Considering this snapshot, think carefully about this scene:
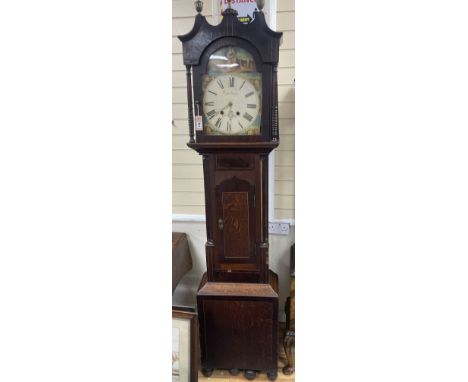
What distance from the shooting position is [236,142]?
1099 mm

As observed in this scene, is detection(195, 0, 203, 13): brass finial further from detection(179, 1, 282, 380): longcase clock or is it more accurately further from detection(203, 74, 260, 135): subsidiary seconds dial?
detection(203, 74, 260, 135): subsidiary seconds dial

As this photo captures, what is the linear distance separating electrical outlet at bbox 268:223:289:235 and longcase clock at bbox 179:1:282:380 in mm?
211

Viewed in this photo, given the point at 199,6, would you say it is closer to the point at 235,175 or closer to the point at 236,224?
the point at 235,175

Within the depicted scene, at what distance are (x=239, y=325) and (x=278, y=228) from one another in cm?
44

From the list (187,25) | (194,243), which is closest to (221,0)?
(187,25)

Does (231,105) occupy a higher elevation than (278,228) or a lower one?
higher

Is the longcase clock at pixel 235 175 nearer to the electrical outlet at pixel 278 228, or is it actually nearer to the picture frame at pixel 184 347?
the picture frame at pixel 184 347

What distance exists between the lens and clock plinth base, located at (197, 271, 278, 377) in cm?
121

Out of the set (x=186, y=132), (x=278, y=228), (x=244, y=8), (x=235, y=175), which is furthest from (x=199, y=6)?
(x=278, y=228)

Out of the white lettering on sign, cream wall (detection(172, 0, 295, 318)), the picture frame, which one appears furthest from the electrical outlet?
the white lettering on sign

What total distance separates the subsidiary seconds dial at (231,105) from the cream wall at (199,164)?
0.18 metres

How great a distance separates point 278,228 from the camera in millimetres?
1447
